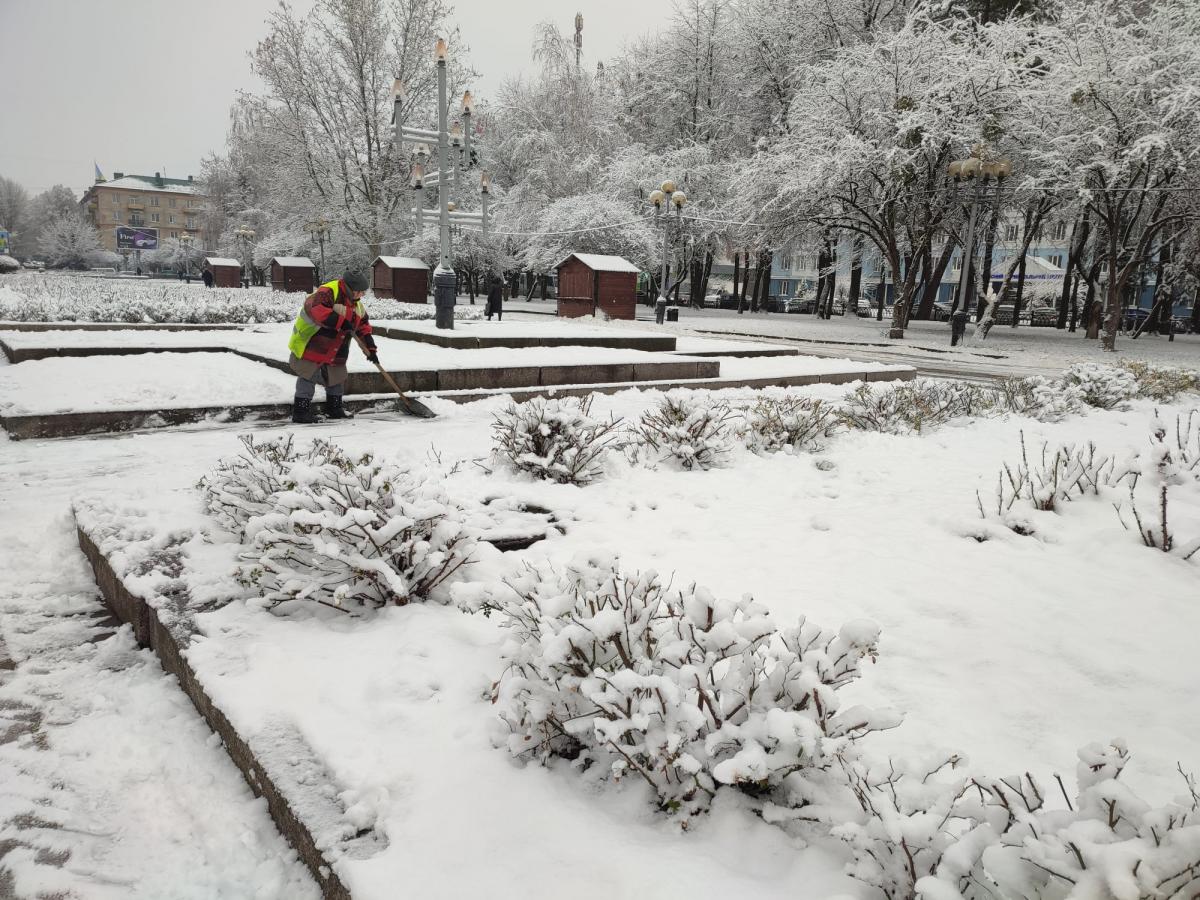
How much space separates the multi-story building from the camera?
116 metres

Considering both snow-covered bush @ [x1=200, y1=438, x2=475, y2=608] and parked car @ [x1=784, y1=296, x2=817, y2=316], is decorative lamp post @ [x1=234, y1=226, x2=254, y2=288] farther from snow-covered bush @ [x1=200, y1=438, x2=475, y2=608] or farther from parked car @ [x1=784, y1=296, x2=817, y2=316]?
snow-covered bush @ [x1=200, y1=438, x2=475, y2=608]

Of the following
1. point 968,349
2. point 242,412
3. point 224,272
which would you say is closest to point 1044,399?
point 242,412

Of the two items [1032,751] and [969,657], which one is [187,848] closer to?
[1032,751]

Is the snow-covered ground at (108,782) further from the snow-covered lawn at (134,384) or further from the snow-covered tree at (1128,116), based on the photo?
the snow-covered tree at (1128,116)

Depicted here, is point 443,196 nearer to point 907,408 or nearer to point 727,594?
point 907,408

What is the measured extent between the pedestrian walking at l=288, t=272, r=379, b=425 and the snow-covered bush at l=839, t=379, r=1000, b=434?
14.7 feet

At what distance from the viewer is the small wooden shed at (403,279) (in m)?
29.4

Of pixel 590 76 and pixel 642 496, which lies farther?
pixel 590 76

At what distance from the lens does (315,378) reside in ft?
24.4

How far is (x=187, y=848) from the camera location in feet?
6.39

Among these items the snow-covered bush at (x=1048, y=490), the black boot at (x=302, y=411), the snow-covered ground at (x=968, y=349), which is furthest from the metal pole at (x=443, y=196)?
the snow-covered bush at (x=1048, y=490)

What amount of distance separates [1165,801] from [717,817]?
117 centimetres

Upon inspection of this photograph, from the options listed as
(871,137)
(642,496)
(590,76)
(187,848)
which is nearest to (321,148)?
(590,76)

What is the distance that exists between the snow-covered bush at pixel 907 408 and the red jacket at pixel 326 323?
457cm
